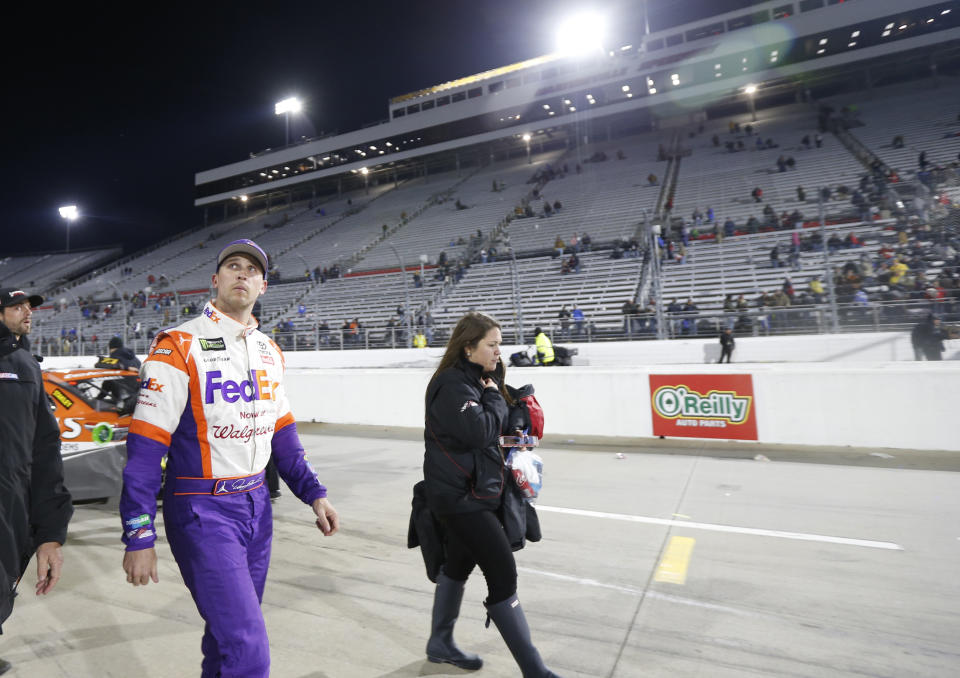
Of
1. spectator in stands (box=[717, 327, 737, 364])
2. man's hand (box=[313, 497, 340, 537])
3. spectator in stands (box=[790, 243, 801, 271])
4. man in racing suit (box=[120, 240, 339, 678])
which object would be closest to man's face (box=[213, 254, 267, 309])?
man in racing suit (box=[120, 240, 339, 678])

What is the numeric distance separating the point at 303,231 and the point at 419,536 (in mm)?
40086

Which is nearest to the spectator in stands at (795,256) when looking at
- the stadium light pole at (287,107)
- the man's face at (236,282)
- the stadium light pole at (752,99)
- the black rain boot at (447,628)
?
the black rain boot at (447,628)

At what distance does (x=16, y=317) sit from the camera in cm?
253

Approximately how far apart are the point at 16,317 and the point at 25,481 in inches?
34.2

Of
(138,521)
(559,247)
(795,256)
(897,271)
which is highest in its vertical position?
(559,247)

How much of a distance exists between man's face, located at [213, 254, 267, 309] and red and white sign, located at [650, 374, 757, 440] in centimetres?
766

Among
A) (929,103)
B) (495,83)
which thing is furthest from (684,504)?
(495,83)

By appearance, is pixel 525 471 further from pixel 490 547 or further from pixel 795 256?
pixel 795 256

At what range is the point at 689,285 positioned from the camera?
58.4ft

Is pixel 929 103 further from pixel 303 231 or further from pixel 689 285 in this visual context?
pixel 303 231

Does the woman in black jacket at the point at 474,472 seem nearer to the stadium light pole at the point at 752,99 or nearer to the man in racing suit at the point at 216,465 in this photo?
the man in racing suit at the point at 216,465

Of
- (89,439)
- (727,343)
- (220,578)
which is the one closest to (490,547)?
(220,578)

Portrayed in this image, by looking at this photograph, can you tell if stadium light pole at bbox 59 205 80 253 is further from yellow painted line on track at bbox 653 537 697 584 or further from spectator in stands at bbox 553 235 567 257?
yellow painted line on track at bbox 653 537 697 584

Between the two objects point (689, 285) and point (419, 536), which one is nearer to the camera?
point (419, 536)
